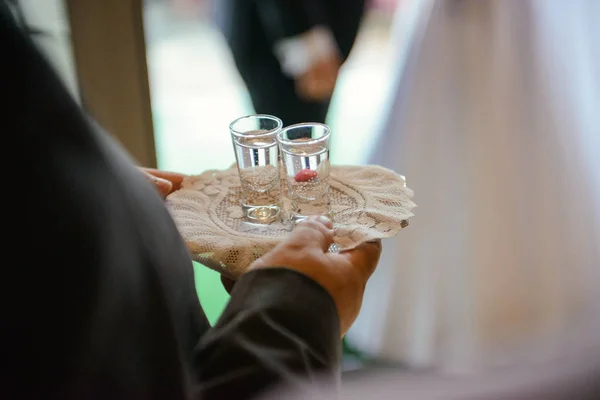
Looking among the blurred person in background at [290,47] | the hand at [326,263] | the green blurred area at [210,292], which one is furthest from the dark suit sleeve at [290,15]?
the hand at [326,263]

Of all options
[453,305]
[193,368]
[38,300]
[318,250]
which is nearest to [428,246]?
[453,305]

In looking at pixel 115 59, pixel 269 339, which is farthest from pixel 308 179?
pixel 115 59

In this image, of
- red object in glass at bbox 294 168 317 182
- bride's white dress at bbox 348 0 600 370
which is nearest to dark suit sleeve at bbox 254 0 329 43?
bride's white dress at bbox 348 0 600 370

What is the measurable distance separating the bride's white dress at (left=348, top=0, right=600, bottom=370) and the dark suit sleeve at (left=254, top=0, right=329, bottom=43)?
17 centimetres

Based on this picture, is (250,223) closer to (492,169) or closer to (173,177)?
(173,177)

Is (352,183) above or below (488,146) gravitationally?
above

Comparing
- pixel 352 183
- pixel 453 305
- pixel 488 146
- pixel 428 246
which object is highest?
pixel 352 183

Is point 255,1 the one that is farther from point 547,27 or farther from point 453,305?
point 453,305

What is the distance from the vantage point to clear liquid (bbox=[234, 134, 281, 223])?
68 centimetres

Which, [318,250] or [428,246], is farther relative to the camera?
[428,246]

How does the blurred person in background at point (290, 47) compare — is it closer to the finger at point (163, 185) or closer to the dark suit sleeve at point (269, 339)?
the finger at point (163, 185)

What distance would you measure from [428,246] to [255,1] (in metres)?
0.60

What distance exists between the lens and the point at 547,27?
116 centimetres

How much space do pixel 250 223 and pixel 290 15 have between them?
2.47 ft
